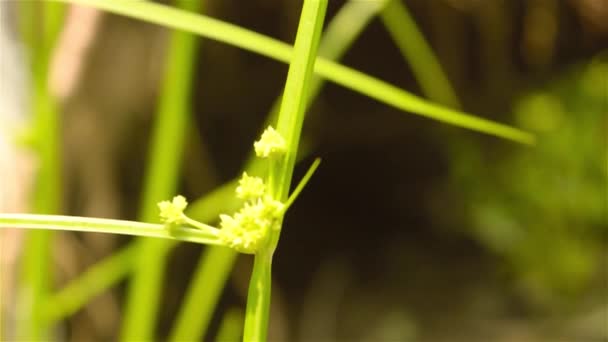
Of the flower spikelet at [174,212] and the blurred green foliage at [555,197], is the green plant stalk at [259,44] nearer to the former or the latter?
the flower spikelet at [174,212]

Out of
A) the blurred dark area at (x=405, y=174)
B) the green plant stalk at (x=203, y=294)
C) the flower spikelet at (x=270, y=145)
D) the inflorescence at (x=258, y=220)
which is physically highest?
the blurred dark area at (x=405, y=174)

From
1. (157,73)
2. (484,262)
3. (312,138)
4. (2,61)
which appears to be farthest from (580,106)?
(2,61)

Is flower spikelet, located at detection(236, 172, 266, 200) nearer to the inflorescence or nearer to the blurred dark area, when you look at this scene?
the inflorescence

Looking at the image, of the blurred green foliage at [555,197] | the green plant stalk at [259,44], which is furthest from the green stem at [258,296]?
the blurred green foliage at [555,197]

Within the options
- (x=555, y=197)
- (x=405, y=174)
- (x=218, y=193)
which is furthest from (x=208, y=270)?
(x=405, y=174)

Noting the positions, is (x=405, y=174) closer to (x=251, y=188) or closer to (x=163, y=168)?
(x=163, y=168)
